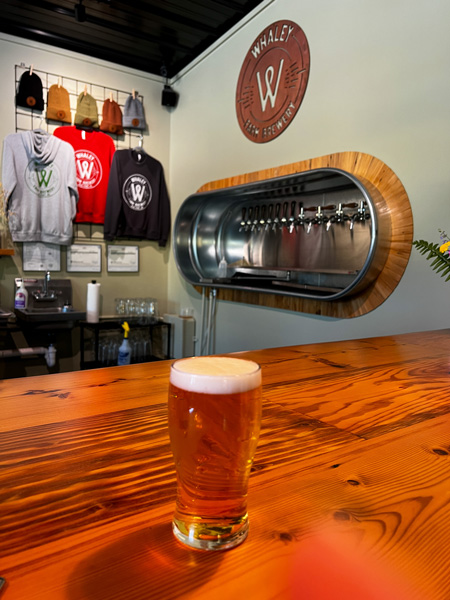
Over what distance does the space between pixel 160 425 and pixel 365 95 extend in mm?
2491

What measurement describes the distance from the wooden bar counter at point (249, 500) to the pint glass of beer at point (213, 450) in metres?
0.02

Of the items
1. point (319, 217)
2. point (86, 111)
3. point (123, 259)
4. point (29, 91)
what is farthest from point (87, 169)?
point (319, 217)

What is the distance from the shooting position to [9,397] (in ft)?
2.64

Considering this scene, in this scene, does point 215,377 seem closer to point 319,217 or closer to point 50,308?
point 319,217

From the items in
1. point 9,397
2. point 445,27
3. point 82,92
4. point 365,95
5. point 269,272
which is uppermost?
point 82,92

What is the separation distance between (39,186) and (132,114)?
1.20 metres

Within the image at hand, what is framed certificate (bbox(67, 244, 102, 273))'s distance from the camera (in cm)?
429

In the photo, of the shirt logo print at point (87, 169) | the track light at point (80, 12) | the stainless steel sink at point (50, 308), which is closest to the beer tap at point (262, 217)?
the stainless steel sink at point (50, 308)

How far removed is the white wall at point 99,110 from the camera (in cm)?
392

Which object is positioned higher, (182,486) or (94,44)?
(94,44)

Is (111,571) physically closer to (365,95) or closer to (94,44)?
(365,95)

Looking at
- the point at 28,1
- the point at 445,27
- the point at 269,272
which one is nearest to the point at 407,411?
the point at 445,27

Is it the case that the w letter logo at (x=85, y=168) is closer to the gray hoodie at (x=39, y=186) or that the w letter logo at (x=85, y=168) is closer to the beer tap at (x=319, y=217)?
the gray hoodie at (x=39, y=186)

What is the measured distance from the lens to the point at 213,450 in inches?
15.6
